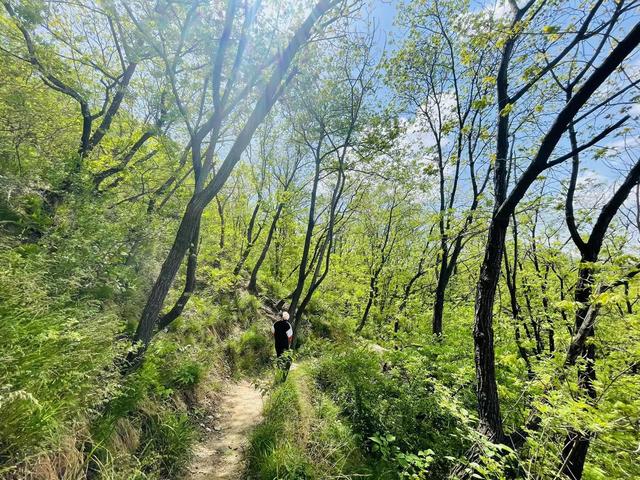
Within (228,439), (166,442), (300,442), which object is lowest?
(228,439)

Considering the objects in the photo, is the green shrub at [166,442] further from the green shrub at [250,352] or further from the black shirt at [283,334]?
the green shrub at [250,352]

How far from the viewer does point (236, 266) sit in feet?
38.0

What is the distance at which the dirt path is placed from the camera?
399cm

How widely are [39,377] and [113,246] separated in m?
3.08

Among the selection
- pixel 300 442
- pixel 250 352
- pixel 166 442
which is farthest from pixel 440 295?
pixel 166 442

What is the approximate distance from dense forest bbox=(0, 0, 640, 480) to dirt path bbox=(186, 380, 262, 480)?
0.09 metres

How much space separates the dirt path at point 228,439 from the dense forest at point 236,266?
0.09 meters

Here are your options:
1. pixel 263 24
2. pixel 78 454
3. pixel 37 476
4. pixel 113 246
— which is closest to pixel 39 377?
pixel 37 476

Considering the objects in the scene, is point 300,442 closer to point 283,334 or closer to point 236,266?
point 283,334

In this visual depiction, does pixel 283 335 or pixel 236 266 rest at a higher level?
pixel 236 266

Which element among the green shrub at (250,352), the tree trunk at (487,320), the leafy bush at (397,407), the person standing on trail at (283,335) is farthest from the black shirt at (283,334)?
the tree trunk at (487,320)

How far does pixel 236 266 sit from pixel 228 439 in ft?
24.4

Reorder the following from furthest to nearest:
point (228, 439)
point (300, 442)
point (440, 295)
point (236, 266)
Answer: point (236, 266)
point (440, 295)
point (228, 439)
point (300, 442)

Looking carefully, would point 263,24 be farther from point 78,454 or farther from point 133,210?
point 78,454
